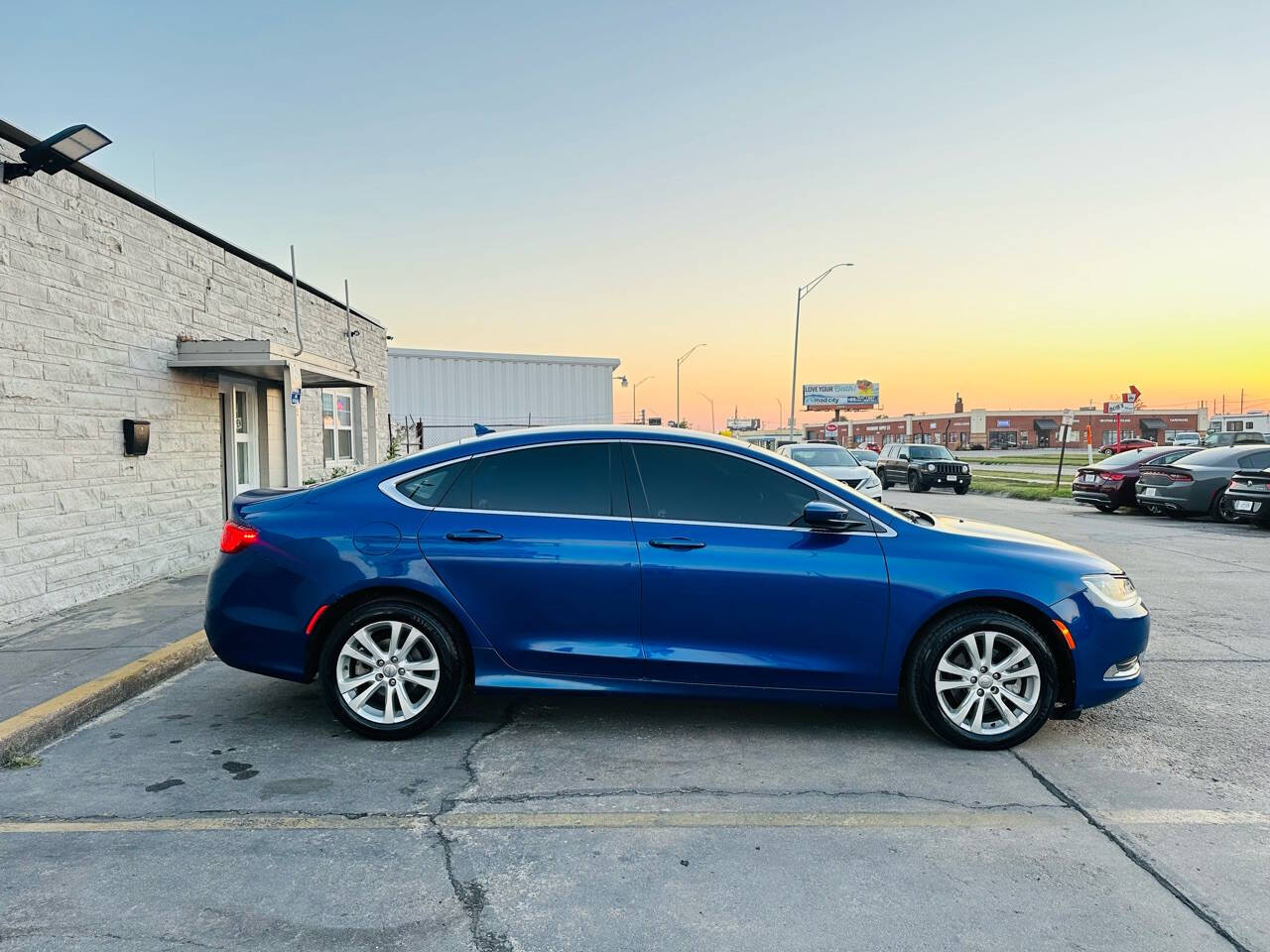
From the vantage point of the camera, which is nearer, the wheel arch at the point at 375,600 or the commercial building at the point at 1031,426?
the wheel arch at the point at 375,600

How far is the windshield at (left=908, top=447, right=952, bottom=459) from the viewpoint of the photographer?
93.1 ft

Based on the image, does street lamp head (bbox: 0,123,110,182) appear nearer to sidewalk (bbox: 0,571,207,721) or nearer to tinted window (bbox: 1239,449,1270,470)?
sidewalk (bbox: 0,571,207,721)

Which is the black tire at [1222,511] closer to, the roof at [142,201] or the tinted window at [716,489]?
the tinted window at [716,489]

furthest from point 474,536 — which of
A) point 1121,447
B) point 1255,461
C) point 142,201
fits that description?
point 1121,447

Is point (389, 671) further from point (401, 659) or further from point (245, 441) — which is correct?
point (245, 441)

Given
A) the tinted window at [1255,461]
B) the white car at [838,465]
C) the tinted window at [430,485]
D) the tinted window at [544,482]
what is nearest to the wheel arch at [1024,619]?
the tinted window at [544,482]

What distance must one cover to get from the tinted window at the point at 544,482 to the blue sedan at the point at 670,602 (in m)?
0.01

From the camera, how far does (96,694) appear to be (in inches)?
197

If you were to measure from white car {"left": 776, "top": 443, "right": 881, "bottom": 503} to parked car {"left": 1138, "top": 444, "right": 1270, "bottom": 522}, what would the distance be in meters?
5.97

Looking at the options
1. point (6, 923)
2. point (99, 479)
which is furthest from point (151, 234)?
point (6, 923)

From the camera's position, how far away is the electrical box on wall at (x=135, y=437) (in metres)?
8.16

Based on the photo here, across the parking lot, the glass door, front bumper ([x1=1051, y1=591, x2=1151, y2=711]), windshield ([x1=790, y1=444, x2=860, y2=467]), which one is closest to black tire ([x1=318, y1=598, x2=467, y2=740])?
the parking lot

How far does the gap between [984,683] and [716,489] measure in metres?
1.68

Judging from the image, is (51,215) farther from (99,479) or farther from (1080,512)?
(1080,512)
